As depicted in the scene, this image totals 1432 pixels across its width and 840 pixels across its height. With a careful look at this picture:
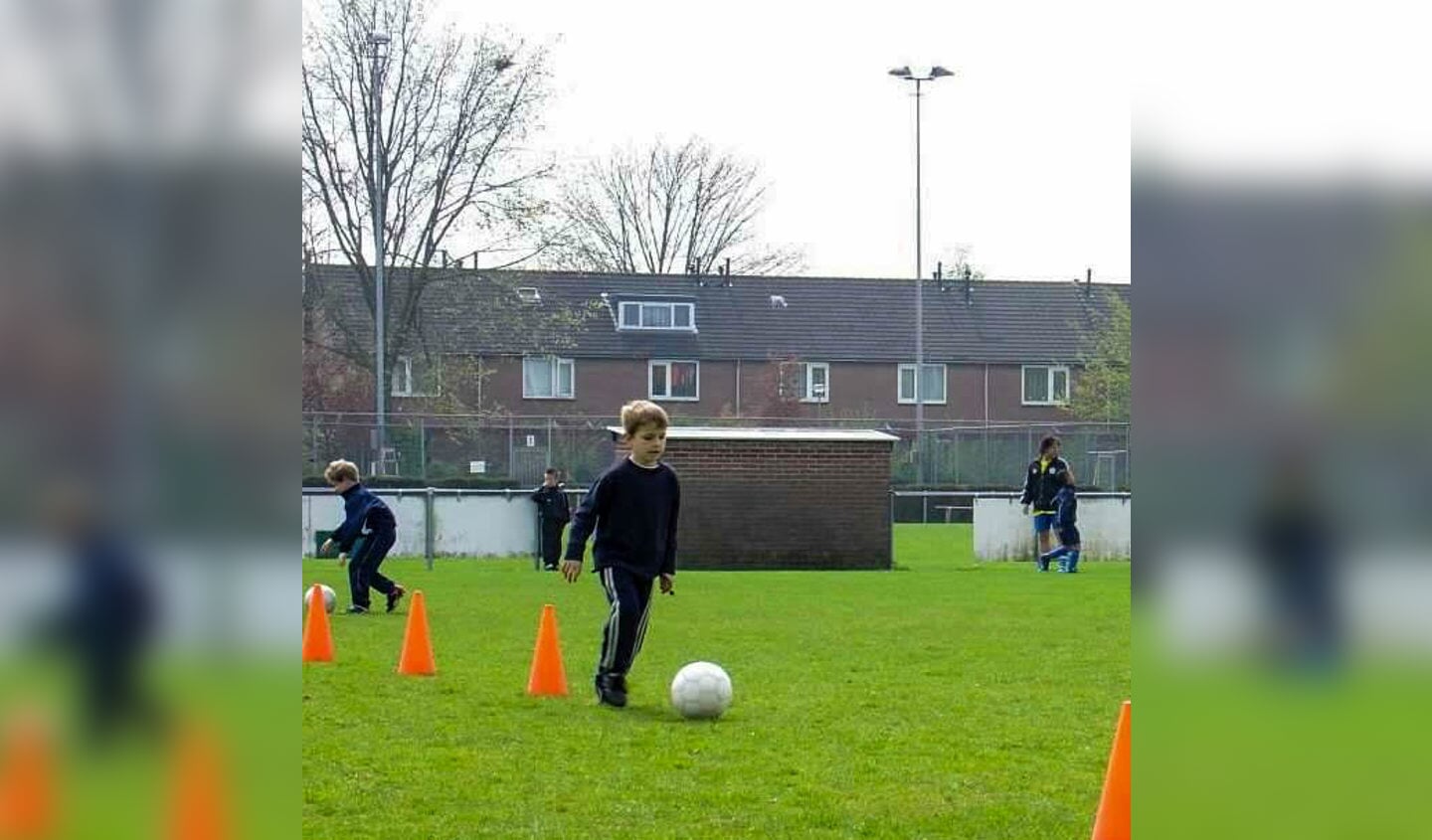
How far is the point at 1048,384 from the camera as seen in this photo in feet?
222

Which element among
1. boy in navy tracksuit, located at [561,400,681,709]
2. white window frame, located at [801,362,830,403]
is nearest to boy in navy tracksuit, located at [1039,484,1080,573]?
boy in navy tracksuit, located at [561,400,681,709]

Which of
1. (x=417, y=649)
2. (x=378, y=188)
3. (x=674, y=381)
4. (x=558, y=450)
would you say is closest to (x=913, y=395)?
(x=674, y=381)

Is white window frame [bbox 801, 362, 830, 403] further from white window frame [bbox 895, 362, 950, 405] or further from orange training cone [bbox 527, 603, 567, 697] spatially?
orange training cone [bbox 527, 603, 567, 697]

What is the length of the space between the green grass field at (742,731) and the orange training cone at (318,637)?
25cm

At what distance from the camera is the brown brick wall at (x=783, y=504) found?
94.9 feet

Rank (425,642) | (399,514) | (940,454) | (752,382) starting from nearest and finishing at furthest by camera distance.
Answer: (425,642)
(399,514)
(940,454)
(752,382)

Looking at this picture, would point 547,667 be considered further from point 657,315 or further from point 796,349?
point 796,349

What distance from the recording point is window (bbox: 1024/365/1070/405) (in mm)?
67375
